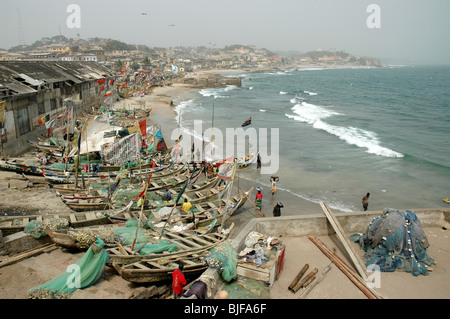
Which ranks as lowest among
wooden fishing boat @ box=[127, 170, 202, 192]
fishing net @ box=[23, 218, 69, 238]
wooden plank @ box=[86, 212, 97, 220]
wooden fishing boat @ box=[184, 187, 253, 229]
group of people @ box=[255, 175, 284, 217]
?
group of people @ box=[255, 175, 284, 217]

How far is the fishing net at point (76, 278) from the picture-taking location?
7215mm

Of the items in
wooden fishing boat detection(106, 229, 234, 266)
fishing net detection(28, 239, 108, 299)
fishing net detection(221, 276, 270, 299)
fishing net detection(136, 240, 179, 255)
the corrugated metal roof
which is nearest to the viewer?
fishing net detection(221, 276, 270, 299)

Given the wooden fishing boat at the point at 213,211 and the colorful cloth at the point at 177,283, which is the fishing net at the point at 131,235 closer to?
the wooden fishing boat at the point at 213,211

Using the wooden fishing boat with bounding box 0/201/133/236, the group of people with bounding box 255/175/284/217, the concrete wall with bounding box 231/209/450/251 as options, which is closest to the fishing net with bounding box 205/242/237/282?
the concrete wall with bounding box 231/209/450/251

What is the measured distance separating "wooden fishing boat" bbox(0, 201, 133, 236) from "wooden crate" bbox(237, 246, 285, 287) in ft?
24.1

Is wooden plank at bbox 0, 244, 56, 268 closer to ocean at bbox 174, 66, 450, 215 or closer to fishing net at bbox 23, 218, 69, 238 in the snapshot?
fishing net at bbox 23, 218, 69, 238

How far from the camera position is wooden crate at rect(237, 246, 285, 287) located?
6523 mm

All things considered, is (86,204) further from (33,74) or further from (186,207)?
(33,74)

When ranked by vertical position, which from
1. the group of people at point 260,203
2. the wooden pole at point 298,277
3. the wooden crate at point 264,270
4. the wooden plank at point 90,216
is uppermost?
the wooden crate at point 264,270

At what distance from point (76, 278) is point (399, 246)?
7.73m

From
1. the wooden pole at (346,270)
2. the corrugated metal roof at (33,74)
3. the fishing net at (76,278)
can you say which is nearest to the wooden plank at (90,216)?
the fishing net at (76,278)

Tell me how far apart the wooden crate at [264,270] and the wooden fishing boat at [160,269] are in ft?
5.49
